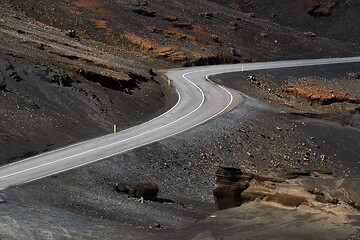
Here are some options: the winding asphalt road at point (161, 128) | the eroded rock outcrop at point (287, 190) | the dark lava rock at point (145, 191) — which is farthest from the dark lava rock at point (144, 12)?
the eroded rock outcrop at point (287, 190)

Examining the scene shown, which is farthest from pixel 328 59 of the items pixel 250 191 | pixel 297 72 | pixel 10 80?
pixel 250 191

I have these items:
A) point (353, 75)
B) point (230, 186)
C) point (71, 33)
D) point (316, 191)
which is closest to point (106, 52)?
point (71, 33)

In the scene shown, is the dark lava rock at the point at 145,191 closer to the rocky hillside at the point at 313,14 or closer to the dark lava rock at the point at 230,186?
the dark lava rock at the point at 230,186

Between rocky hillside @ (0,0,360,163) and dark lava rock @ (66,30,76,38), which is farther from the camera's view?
dark lava rock @ (66,30,76,38)

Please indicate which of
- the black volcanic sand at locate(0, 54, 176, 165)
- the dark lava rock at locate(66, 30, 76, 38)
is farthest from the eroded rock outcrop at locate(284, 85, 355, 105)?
the dark lava rock at locate(66, 30, 76, 38)

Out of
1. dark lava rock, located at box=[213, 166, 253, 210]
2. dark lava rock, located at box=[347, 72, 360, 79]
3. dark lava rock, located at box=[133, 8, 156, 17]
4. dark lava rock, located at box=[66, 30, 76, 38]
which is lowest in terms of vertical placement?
dark lava rock, located at box=[213, 166, 253, 210]

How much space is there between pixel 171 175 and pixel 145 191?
445cm

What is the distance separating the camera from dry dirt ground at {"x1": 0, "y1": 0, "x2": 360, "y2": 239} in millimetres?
19312

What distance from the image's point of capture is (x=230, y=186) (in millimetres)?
21828

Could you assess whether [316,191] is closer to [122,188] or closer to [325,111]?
[122,188]

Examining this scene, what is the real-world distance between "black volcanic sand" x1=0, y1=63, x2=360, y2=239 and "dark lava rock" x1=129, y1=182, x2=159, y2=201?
57 cm

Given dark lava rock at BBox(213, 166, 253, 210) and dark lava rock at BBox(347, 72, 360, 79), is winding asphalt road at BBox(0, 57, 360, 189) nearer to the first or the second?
dark lava rock at BBox(213, 166, 253, 210)

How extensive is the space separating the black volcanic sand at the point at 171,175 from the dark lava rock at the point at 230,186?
1.16 m

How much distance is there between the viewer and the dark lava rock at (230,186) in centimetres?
2156
